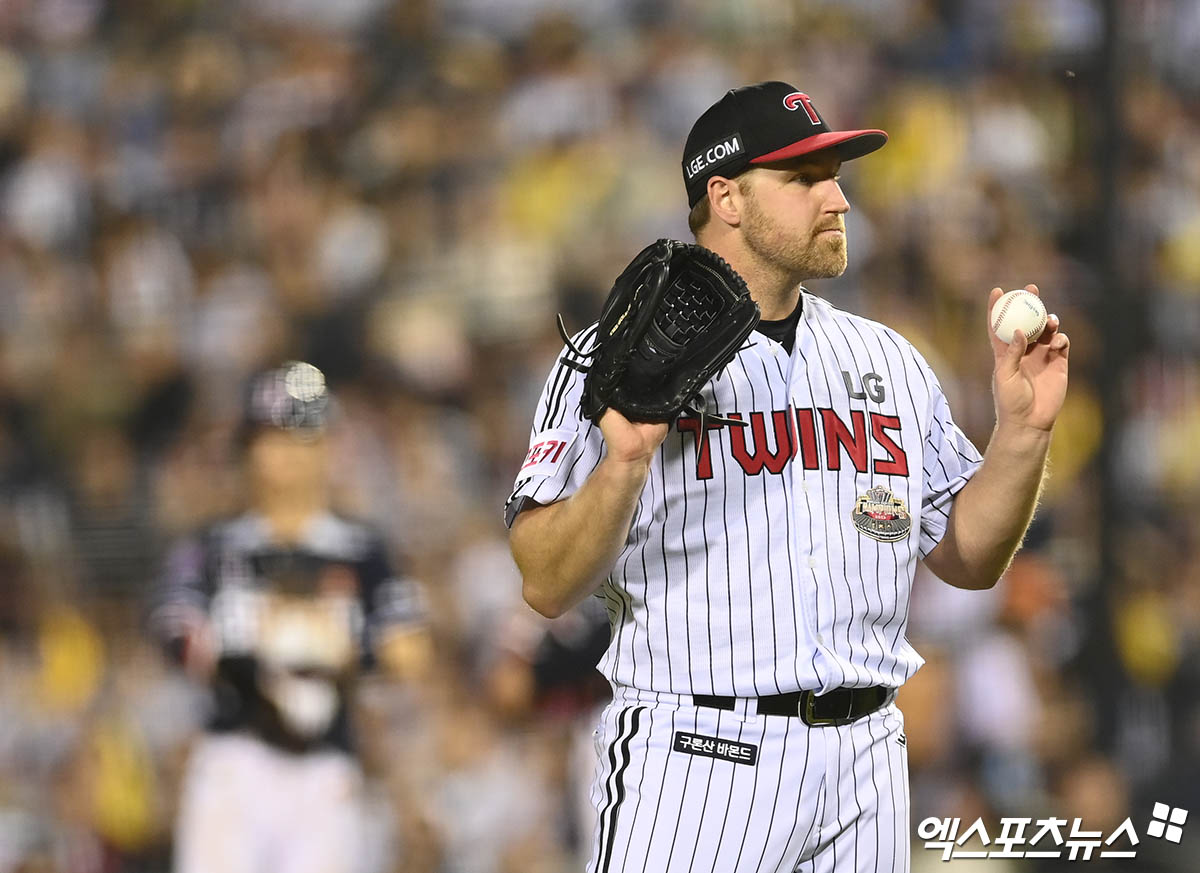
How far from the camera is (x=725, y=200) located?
8.64 feet

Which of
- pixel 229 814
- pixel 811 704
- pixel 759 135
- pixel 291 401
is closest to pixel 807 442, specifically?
pixel 811 704

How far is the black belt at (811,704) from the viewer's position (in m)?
2.32

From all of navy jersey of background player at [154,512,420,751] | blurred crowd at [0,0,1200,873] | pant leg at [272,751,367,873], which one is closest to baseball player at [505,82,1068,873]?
navy jersey of background player at [154,512,420,751]

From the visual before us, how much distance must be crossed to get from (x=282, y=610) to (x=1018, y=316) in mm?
2655

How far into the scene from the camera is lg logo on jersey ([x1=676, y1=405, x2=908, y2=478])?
2.41 m

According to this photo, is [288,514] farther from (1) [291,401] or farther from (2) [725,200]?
(2) [725,200]

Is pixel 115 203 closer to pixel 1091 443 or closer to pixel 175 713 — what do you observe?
pixel 175 713

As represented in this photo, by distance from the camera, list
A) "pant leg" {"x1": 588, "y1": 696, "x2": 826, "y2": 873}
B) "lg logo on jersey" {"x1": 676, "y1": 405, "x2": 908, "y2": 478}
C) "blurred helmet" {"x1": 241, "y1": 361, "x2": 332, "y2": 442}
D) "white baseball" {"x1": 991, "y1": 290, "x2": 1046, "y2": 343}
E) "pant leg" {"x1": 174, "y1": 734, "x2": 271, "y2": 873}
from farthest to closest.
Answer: "blurred helmet" {"x1": 241, "y1": 361, "x2": 332, "y2": 442}
"pant leg" {"x1": 174, "y1": 734, "x2": 271, "y2": 873}
"white baseball" {"x1": 991, "y1": 290, "x2": 1046, "y2": 343}
"lg logo on jersey" {"x1": 676, "y1": 405, "x2": 908, "y2": 478}
"pant leg" {"x1": 588, "y1": 696, "x2": 826, "y2": 873}

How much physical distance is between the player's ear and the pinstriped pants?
879 mm

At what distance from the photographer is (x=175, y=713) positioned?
557 centimetres

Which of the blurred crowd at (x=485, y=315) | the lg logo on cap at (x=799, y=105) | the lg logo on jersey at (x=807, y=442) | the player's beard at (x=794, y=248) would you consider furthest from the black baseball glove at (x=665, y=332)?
the blurred crowd at (x=485, y=315)

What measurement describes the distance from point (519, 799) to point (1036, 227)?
133 inches

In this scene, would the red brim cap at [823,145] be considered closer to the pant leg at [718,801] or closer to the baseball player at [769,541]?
the baseball player at [769,541]

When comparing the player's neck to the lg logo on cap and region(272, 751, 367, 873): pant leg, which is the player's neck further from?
the lg logo on cap
